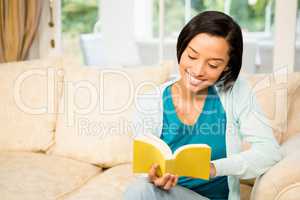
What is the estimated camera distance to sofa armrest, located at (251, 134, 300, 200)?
→ 150 centimetres

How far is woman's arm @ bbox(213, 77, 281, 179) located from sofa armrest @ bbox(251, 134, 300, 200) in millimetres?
38

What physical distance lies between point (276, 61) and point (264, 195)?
4.32 feet

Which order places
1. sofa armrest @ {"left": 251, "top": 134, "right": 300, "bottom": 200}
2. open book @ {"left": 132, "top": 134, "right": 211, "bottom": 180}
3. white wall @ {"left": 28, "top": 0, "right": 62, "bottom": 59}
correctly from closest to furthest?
1. open book @ {"left": 132, "top": 134, "right": 211, "bottom": 180}
2. sofa armrest @ {"left": 251, "top": 134, "right": 300, "bottom": 200}
3. white wall @ {"left": 28, "top": 0, "right": 62, "bottom": 59}

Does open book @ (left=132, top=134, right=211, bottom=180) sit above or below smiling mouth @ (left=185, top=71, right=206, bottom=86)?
below

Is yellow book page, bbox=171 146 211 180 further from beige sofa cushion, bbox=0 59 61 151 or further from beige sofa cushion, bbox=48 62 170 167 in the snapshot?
beige sofa cushion, bbox=0 59 61 151

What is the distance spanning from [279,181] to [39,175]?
41.4 inches

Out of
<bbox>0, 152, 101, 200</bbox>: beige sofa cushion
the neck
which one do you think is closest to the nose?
the neck

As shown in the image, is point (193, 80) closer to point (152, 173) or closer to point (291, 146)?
point (152, 173)

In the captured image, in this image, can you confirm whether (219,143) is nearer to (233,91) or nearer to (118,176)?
(233,91)

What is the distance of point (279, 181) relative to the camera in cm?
151

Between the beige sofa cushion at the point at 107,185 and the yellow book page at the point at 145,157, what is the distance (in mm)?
400

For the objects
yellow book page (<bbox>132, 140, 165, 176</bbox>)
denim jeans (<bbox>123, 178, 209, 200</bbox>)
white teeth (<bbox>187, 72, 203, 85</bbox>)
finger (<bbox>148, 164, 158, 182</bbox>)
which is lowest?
denim jeans (<bbox>123, 178, 209, 200</bbox>)

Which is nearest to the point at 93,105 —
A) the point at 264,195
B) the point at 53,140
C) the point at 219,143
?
the point at 53,140

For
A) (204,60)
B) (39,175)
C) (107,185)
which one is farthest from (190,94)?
(39,175)
